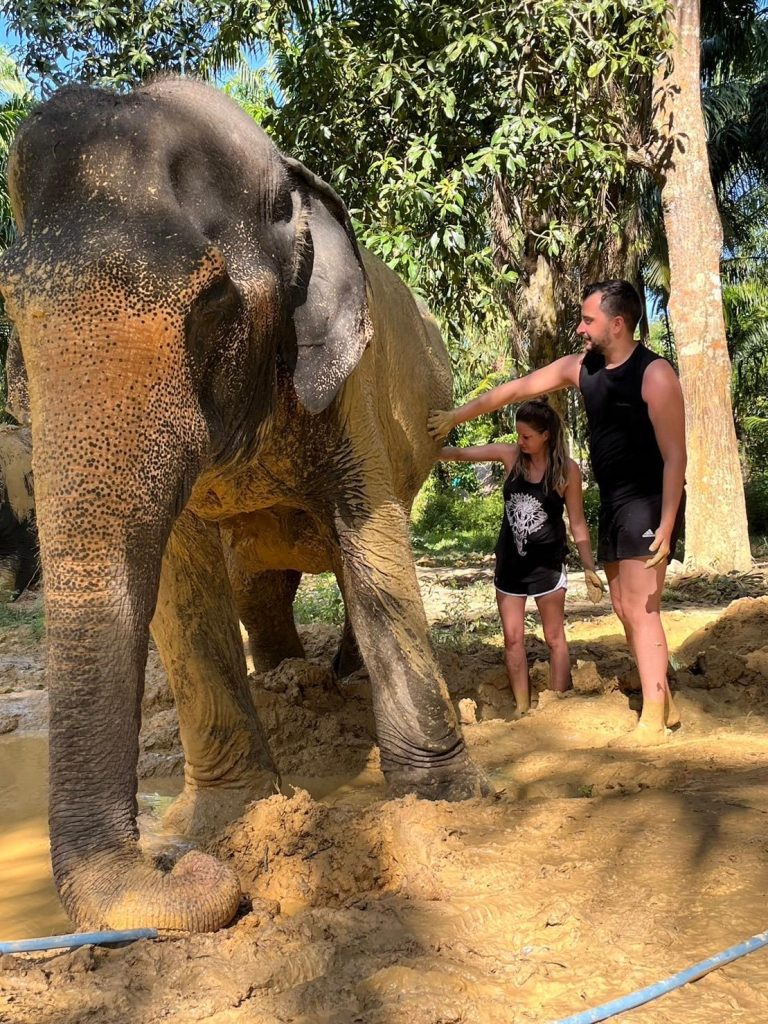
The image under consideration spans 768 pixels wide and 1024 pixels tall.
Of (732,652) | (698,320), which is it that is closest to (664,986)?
(732,652)

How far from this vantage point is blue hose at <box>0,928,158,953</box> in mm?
2334

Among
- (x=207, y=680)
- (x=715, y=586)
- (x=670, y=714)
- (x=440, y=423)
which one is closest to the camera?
(x=207, y=680)

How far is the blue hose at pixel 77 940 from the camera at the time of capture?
2334mm

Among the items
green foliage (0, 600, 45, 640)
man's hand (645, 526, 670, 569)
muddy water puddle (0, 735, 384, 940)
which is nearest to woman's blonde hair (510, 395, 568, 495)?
man's hand (645, 526, 670, 569)

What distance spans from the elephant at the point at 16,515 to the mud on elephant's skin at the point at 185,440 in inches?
388

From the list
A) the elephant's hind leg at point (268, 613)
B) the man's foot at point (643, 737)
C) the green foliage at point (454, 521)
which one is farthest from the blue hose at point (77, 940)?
the green foliage at point (454, 521)

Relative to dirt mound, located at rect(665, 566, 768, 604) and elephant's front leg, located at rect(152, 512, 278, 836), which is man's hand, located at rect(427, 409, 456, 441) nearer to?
elephant's front leg, located at rect(152, 512, 278, 836)

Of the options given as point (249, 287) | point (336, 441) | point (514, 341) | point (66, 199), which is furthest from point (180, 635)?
point (514, 341)

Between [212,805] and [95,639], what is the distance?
76.3 inches

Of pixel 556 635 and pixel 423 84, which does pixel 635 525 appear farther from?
pixel 423 84

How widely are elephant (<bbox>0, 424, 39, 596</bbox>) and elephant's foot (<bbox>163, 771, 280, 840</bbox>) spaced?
984 centimetres

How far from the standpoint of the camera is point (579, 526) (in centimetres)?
562

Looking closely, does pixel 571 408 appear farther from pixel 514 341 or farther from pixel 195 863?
pixel 195 863

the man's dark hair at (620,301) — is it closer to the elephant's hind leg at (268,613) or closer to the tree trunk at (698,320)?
the elephant's hind leg at (268,613)
